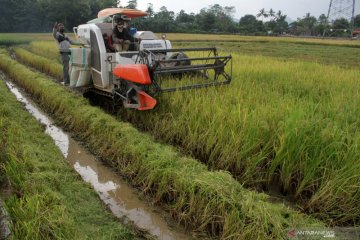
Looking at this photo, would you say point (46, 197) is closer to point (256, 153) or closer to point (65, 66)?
point (256, 153)

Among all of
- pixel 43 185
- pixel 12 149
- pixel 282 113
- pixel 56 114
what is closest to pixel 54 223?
pixel 43 185

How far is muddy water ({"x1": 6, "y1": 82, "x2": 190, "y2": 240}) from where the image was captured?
120 inches

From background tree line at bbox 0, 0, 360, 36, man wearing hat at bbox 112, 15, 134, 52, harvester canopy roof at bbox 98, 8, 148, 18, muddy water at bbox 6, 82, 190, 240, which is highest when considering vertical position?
background tree line at bbox 0, 0, 360, 36

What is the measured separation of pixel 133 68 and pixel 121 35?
1.76m

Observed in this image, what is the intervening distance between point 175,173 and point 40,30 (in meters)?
47.7

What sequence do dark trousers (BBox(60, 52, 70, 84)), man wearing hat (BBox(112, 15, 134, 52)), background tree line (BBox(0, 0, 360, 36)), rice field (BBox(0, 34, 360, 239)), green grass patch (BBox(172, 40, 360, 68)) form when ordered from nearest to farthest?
rice field (BBox(0, 34, 360, 239))
man wearing hat (BBox(112, 15, 134, 52))
dark trousers (BBox(60, 52, 70, 84))
green grass patch (BBox(172, 40, 360, 68))
background tree line (BBox(0, 0, 360, 36))

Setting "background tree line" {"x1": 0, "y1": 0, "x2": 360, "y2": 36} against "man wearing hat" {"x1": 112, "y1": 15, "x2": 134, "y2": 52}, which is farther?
"background tree line" {"x1": 0, "y1": 0, "x2": 360, "y2": 36}

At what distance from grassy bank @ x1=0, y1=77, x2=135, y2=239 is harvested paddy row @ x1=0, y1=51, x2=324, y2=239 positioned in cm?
60

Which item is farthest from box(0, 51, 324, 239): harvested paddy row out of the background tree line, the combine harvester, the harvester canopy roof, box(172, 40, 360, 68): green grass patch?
the background tree line

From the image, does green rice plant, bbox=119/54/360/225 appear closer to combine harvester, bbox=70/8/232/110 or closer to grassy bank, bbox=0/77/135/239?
combine harvester, bbox=70/8/232/110

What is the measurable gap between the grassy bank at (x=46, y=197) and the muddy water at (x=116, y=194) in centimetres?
20

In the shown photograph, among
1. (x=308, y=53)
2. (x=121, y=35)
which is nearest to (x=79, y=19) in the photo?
(x=308, y=53)

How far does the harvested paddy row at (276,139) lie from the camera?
2.92 metres

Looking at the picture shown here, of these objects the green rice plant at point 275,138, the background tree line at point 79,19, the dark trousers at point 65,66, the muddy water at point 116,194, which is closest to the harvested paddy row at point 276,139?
the green rice plant at point 275,138
